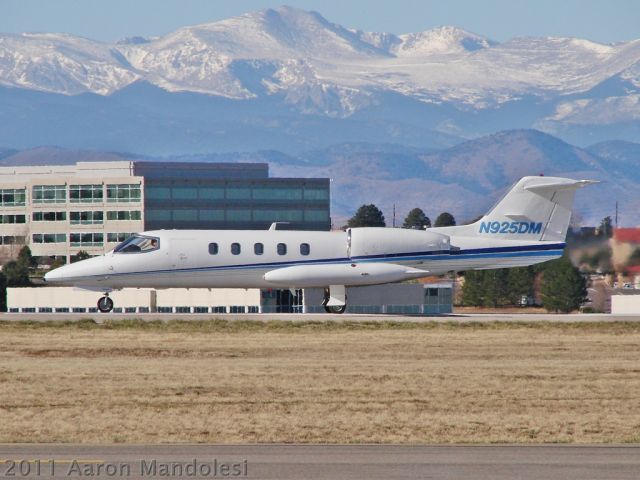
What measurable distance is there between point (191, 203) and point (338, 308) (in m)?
115

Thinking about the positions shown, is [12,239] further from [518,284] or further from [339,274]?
[339,274]

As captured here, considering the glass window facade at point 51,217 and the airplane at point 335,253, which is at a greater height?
the glass window facade at point 51,217

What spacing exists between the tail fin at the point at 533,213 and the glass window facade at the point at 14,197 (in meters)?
123

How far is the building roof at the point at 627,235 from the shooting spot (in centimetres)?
5347

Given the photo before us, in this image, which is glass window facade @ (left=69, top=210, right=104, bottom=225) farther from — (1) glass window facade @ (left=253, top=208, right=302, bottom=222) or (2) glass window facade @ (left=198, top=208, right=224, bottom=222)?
(1) glass window facade @ (left=253, top=208, right=302, bottom=222)

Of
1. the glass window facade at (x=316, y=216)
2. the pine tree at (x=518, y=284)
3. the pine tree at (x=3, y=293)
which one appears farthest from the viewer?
the glass window facade at (x=316, y=216)

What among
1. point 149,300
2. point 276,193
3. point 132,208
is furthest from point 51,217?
point 149,300

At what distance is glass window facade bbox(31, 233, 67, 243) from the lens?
6487 inches

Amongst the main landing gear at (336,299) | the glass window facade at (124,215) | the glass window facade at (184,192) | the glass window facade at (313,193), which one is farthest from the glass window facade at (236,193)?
the main landing gear at (336,299)

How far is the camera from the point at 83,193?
16288 cm

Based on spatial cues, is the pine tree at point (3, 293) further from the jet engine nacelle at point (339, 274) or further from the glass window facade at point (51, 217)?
the glass window facade at point (51, 217)

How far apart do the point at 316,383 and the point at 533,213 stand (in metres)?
24.2

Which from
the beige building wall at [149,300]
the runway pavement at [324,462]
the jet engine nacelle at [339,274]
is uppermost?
the jet engine nacelle at [339,274]

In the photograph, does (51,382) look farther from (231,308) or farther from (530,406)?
(231,308)
